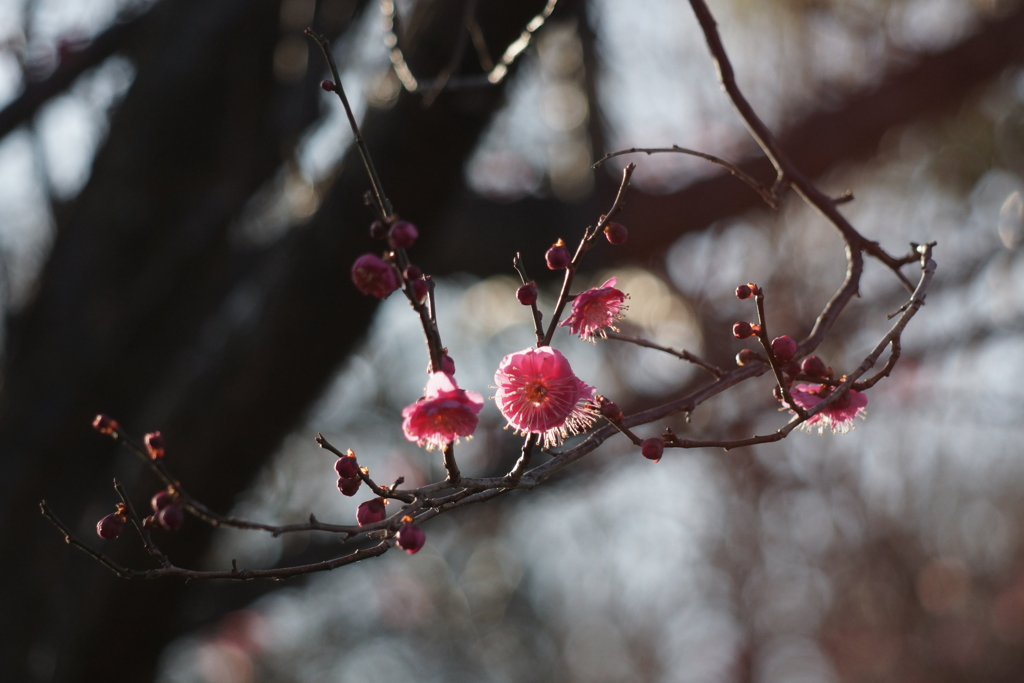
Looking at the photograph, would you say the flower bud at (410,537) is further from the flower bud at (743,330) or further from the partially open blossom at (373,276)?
the flower bud at (743,330)

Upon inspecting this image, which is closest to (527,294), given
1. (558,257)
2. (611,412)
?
(558,257)

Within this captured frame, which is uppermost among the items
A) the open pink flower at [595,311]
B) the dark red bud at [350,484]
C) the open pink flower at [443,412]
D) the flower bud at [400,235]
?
the open pink flower at [595,311]

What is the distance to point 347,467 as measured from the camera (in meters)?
0.64

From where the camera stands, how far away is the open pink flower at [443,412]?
0.63 metres

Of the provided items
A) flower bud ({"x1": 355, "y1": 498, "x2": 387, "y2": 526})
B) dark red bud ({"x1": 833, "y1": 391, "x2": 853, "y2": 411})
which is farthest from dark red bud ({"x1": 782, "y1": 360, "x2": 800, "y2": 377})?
flower bud ({"x1": 355, "y1": 498, "x2": 387, "y2": 526})

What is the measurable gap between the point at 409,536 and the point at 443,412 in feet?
0.43

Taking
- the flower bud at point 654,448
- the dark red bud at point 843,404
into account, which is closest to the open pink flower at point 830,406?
the dark red bud at point 843,404

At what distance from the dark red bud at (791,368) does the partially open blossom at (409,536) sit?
1.55ft

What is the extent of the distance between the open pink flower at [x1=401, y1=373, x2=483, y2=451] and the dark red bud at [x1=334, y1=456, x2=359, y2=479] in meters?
0.07

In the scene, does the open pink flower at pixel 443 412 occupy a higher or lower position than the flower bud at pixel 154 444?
higher

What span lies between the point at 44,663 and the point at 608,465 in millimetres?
2398

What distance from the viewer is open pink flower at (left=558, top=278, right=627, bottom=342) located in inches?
34.9

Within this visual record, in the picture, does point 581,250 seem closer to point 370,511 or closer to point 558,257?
point 558,257

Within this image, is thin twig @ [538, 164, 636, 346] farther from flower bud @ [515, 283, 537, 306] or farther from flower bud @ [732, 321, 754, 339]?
flower bud @ [732, 321, 754, 339]
